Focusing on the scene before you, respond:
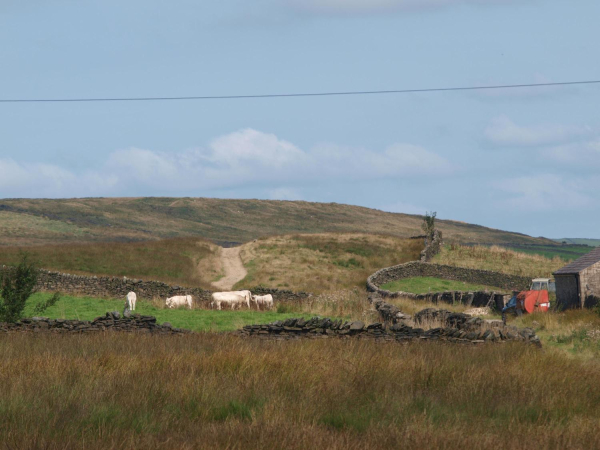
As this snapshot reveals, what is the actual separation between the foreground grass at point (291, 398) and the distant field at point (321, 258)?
1456 inches

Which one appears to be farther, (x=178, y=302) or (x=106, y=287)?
(x=106, y=287)

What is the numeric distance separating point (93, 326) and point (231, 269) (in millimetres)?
40917

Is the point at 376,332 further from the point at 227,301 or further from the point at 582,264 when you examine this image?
the point at 582,264

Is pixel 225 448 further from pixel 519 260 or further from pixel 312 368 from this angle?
pixel 519 260

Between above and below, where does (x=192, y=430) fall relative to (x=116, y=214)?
below

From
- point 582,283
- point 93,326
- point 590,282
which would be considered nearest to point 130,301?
point 93,326

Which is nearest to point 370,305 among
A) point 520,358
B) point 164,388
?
point 520,358

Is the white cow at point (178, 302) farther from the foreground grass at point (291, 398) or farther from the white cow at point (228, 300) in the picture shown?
the foreground grass at point (291, 398)

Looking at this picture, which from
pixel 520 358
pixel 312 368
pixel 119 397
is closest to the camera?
pixel 119 397

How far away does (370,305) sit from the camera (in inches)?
1242

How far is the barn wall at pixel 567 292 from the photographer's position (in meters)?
37.4

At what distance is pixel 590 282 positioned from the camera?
121ft

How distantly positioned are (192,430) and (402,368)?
513 cm

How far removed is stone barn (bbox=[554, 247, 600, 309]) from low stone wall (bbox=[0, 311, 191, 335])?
24.6 meters
